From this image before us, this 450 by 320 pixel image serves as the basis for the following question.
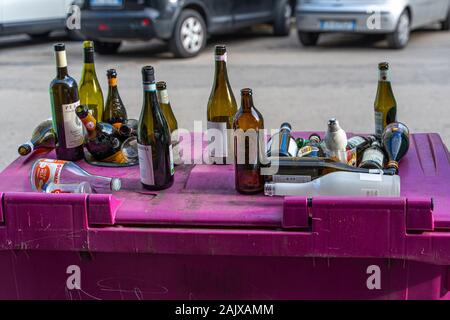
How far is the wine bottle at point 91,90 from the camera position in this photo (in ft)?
10.4

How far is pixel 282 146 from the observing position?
2.48 meters

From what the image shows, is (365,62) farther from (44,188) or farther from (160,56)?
(44,188)

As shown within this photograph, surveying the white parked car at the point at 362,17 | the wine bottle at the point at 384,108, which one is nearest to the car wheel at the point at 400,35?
the white parked car at the point at 362,17

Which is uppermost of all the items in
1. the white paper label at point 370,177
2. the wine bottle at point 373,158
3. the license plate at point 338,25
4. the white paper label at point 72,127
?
the license plate at point 338,25

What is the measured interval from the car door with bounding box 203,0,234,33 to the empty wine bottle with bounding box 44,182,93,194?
8207 millimetres

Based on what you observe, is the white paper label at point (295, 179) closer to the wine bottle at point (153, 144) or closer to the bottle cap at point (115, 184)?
the wine bottle at point (153, 144)

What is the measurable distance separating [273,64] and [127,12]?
2061mm

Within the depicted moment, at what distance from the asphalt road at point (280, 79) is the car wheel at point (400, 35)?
0.20 m

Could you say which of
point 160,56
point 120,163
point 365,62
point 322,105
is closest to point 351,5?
point 365,62

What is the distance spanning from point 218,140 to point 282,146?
1.06ft

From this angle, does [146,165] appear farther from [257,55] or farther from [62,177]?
[257,55]

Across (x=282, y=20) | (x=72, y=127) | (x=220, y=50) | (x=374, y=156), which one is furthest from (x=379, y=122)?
(x=282, y=20)

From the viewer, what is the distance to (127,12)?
31.4 feet

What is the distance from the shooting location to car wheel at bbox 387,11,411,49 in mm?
10133
